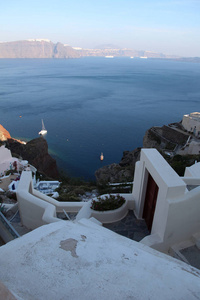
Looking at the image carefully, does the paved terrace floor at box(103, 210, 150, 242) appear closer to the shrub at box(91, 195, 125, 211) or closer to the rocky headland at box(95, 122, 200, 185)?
the shrub at box(91, 195, 125, 211)

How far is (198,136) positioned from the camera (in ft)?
112

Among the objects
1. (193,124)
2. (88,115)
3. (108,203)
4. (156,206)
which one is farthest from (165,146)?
(156,206)

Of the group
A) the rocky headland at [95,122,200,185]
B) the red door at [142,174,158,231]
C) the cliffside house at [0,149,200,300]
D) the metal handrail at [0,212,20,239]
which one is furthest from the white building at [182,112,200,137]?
the cliffside house at [0,149,200,300]

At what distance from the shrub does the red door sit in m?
0.77

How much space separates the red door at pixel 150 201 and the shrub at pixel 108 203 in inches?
30.5

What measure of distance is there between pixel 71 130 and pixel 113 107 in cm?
2216

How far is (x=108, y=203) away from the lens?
256 inches

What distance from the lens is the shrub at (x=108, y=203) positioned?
6.40 meters

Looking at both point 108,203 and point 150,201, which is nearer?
point 150,201

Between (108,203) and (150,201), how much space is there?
4.14ft

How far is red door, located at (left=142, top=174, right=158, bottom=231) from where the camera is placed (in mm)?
5695

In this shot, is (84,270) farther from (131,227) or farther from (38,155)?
(38,155)

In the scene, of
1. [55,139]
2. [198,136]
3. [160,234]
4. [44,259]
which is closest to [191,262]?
[160,234]

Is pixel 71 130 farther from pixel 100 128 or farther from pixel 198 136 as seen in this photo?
pixel 198 136
